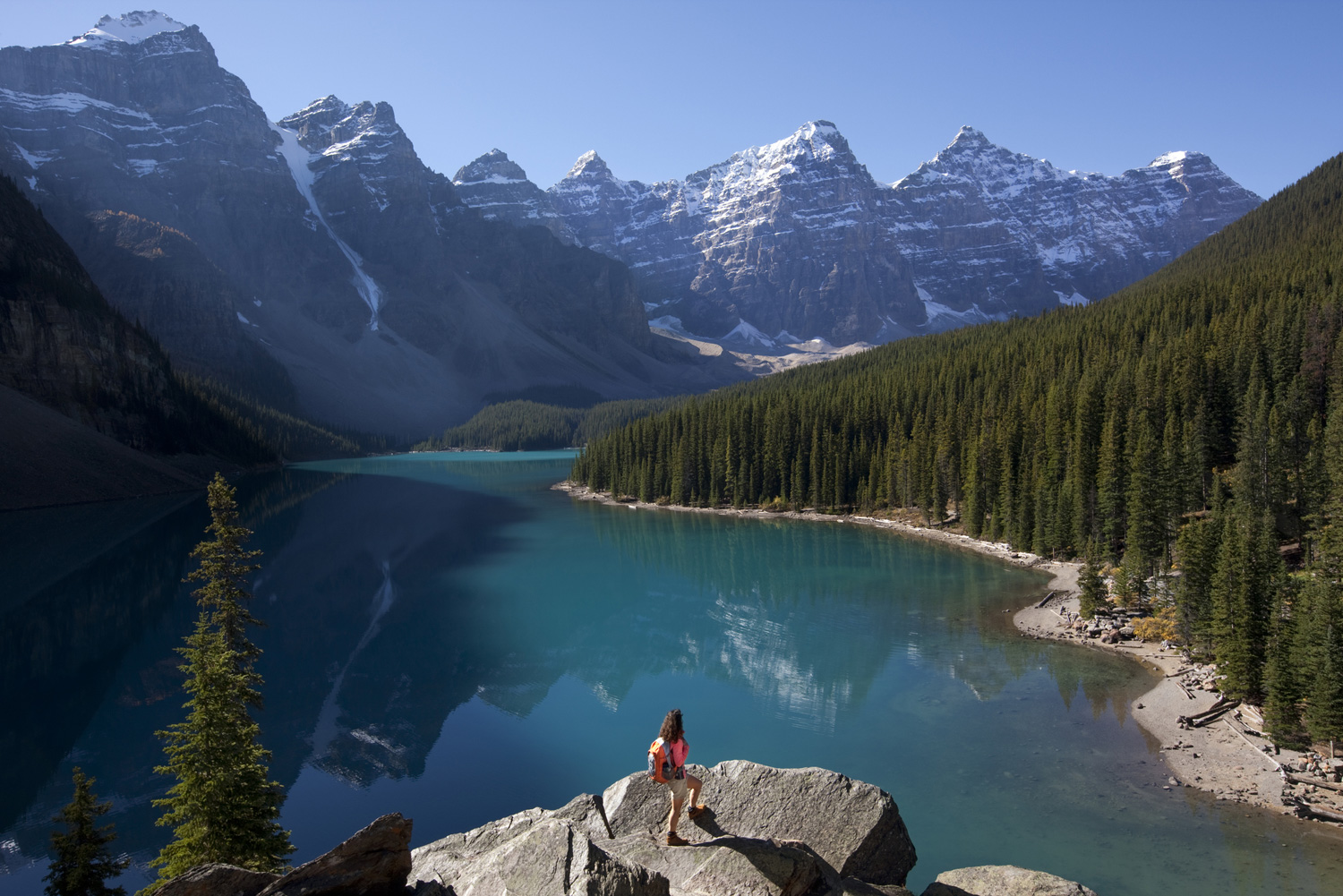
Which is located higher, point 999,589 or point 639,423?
point 639,423

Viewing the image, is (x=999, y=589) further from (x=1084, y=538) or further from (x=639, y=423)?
(x=639, y=423)

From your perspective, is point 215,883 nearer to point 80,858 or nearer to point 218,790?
point 218,790

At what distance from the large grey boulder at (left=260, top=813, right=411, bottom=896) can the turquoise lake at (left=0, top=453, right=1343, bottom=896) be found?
12.9 meters

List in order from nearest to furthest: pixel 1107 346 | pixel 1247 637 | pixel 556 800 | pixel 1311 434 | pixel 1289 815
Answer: pixel 1289 815
pixel 556 800
pixel 1247 637
pixel 1311 434
pixel 1107 346

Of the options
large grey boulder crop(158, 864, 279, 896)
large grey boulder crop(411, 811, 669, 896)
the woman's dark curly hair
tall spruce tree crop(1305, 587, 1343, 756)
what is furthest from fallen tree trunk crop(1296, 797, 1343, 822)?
large grey boulder crop(158, 864, 279, 896)

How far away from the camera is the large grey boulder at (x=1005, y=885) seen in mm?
10094

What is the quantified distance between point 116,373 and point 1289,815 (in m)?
139

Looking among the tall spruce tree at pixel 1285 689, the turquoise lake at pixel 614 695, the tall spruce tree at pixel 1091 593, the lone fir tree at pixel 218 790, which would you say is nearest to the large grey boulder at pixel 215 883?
the lone fir tree at pixel 218 790

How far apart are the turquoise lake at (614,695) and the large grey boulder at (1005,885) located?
8632 mm

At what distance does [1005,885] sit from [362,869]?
26.7 feet

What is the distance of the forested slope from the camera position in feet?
91.9

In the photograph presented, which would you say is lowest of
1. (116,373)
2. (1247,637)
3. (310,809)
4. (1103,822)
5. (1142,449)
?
(310,809)

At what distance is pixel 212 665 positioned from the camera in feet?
55.9

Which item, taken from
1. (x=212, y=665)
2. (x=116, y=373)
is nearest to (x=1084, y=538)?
(x=212, y=665)
